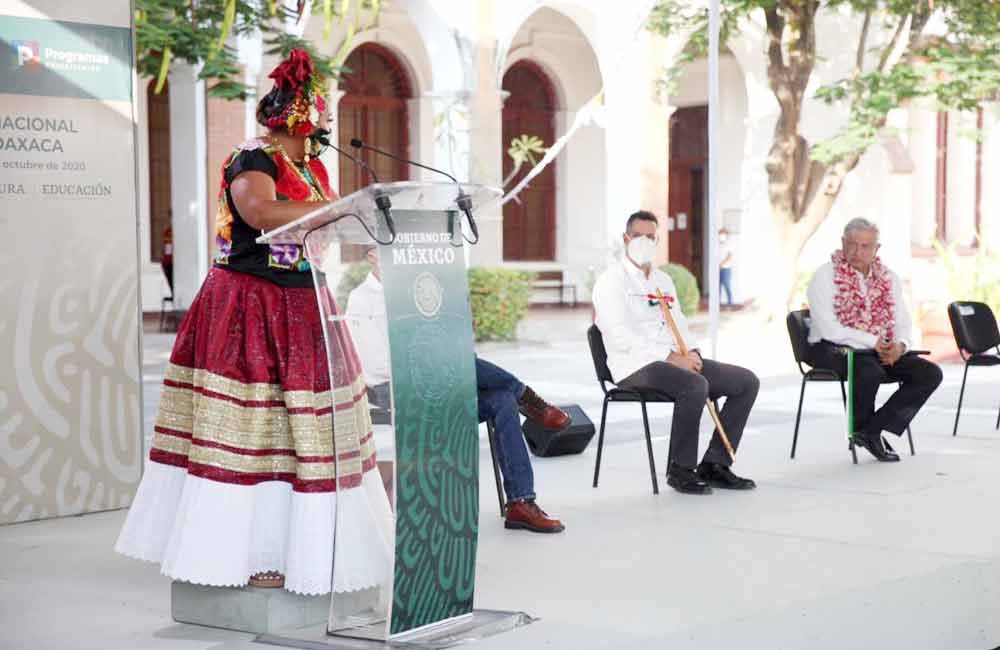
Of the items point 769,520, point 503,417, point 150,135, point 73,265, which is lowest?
point 769,520

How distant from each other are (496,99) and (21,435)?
14.5m

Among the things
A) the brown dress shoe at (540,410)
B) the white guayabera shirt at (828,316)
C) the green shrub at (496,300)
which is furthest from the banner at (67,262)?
the green shrub at (496,300)

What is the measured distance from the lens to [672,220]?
26.8m

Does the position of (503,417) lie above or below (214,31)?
below

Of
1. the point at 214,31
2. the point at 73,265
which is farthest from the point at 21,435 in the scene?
the point at 214,31

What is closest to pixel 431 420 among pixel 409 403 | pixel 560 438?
pixel 409 403

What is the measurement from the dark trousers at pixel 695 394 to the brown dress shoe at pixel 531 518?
1.12 meters

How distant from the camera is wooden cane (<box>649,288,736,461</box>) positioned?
750cm

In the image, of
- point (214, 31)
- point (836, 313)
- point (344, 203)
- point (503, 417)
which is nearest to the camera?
point (344, 203)

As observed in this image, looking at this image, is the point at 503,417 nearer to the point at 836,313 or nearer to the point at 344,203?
the point at 344,203

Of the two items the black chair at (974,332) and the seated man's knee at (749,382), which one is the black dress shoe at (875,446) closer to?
the seated man's knee at (749,382)

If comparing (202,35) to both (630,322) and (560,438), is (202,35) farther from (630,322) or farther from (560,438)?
(630,322)

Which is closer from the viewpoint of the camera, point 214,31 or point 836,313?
point 836,313

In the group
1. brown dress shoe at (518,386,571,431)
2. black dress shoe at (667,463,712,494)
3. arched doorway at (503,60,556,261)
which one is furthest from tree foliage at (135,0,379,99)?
arched doorway at (503,60,556,261)
